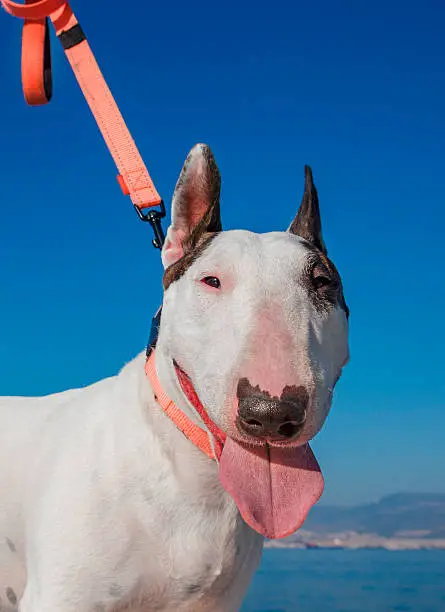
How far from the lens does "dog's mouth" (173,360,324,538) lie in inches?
110

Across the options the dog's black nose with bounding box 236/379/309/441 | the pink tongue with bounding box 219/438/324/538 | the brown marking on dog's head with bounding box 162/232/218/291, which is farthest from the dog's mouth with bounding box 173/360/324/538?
the brown marking on dog's head with bounding box 162/232/218/291

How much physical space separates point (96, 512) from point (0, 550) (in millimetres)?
744

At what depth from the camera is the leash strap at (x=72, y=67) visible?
4.08m

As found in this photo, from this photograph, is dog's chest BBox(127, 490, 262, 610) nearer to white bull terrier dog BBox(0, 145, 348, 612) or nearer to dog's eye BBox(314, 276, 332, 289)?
white bull terrier dog BBox(0, 145, 348, 612)

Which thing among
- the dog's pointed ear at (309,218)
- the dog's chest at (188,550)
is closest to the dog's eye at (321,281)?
the dog's pointed ear at (309,218)

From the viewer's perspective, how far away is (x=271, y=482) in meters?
2.84

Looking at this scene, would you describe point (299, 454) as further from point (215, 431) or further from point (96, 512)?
point (96, 512)

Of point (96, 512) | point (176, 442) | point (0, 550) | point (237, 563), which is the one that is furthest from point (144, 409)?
point (0, 550)

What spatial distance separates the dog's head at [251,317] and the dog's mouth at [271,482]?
0.14ft

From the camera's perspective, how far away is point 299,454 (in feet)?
9.47

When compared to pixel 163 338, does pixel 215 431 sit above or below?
below

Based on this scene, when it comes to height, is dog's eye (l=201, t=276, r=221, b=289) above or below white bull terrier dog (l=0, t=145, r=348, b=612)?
above

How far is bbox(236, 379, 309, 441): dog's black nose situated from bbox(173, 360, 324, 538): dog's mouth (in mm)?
135

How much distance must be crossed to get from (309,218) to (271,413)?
1.12m
